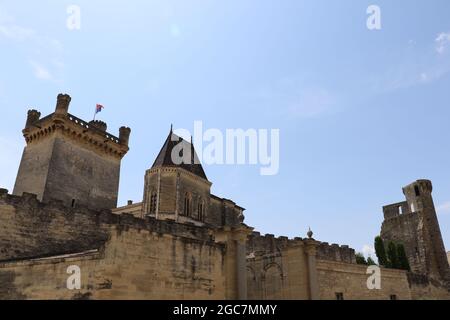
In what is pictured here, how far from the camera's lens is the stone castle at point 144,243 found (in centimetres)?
1136

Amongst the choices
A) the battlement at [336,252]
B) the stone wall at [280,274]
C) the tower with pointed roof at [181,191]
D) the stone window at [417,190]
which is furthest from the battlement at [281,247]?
the stone window at [417,190]

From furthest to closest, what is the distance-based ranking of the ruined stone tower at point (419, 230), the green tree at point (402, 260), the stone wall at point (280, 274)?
the ruined stone tower at point (419, 230), the green tree at point (402, 260), the stone wall at point (280, 274)

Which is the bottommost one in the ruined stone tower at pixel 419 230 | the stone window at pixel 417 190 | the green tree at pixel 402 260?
the green tree at pixel 402 260

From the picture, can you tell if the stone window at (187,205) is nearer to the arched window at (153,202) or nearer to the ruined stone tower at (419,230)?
the arched window at (153,202)

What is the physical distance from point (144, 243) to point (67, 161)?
15697 millimetres

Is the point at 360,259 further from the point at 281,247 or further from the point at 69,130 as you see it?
the point at 69,130

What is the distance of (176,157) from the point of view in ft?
123

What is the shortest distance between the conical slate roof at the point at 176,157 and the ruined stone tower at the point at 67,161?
27.6ft

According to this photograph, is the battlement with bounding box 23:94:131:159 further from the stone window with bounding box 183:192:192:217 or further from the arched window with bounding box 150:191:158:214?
the stone window with bounding box 183:192:192:217

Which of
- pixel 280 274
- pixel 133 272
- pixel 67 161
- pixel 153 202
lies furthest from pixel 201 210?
pixel 133 272

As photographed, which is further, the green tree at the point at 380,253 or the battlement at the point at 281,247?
the green tree at the point at 380,253
